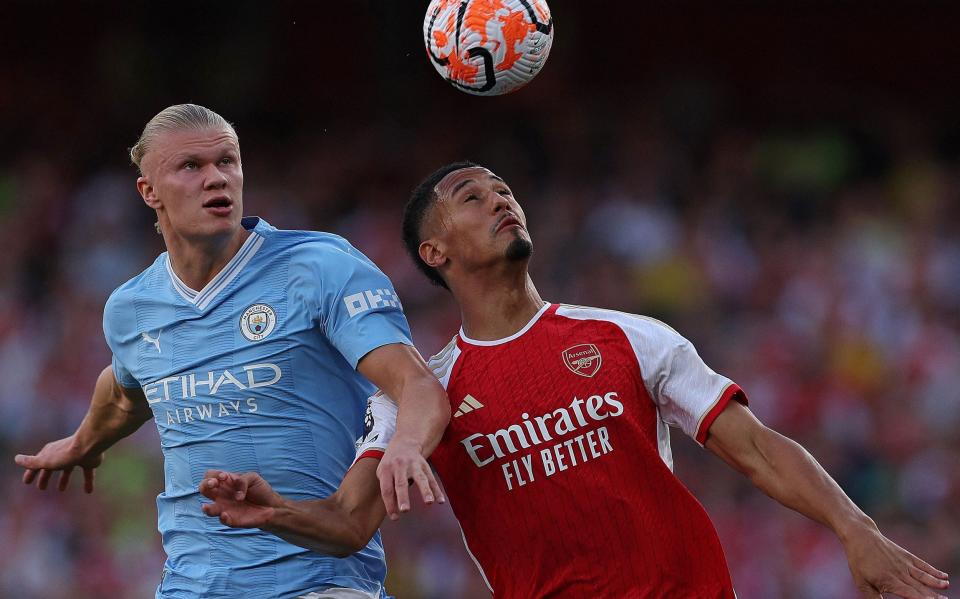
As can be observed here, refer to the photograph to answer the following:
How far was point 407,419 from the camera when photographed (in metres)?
4.49

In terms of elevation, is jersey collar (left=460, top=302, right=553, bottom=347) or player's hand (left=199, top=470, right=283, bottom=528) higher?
jersey collar (left=460, top=302, right=553, bottom=347)

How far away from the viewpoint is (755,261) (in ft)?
38.6

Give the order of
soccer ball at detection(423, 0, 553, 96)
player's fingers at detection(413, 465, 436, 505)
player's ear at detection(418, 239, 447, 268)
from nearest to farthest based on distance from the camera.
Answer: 1. player's fingers at detection(413, 465, 436, 505)
2. player's ear at detection(418, 239, 447, 268)
3. soccer ball at detection(423, 0, 553, 96)

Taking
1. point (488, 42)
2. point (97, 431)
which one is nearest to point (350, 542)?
point (97, 431)

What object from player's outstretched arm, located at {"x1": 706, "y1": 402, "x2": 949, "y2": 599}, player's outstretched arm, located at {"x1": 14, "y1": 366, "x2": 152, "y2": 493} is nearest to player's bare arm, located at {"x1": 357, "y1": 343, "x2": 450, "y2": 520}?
player's outstretched arm, located at {"x1": 706, "y1": 402, "x2": 949, "y2": 599}

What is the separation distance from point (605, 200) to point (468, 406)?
24.0 ft

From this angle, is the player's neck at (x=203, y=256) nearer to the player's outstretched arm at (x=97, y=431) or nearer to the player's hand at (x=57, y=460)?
the player's outstretched arm at (x=97, y=431)

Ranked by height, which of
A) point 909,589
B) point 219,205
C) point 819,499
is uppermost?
point 219,205

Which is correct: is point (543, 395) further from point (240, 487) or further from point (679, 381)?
point (240, 487)

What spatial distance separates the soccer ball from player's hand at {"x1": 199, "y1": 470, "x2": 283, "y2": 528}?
2.11m

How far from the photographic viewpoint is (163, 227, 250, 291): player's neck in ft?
16.8

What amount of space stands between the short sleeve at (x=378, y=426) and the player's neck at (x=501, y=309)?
51cm

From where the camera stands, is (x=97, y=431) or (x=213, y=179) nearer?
(x=213, y=179)

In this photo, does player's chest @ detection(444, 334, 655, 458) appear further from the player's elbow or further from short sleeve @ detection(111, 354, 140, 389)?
short sleeve @ detection(111, 354, 140, 389)
